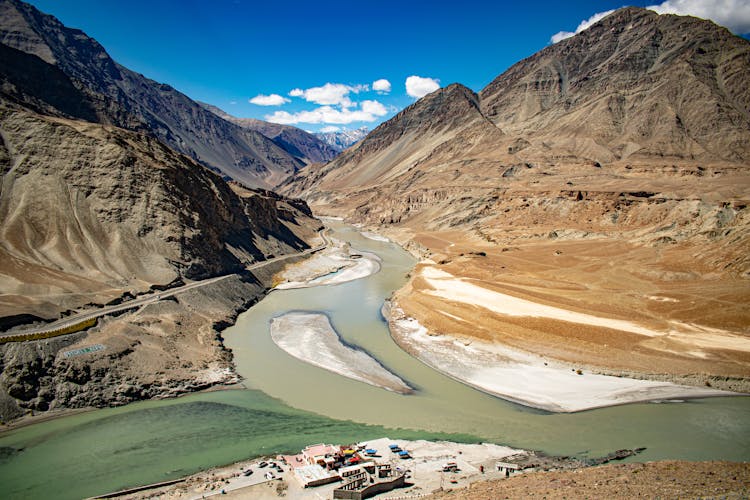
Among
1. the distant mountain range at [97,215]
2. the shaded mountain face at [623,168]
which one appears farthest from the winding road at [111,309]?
the shaded mountain face at [623,168]

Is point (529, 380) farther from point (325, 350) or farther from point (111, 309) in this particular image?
point (111, 309)

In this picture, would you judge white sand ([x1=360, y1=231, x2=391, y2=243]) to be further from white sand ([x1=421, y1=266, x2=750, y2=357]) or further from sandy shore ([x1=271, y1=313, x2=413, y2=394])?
sandy shore ([x1=271, y1=313, x2=413, y2=394])

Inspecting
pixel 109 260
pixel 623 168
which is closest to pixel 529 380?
pixel 109 260

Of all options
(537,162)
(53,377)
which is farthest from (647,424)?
(537,162)

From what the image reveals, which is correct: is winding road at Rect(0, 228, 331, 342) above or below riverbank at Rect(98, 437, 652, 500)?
above

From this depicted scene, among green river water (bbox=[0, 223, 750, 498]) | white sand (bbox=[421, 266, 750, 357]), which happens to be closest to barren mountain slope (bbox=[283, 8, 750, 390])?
white sand (bbox=[421, 266, 750, 357])

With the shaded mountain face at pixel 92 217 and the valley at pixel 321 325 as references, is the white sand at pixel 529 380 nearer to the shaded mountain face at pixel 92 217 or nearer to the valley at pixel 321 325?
the valley at pixel 321 325

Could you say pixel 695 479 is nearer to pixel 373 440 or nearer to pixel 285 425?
pixel 373 440
